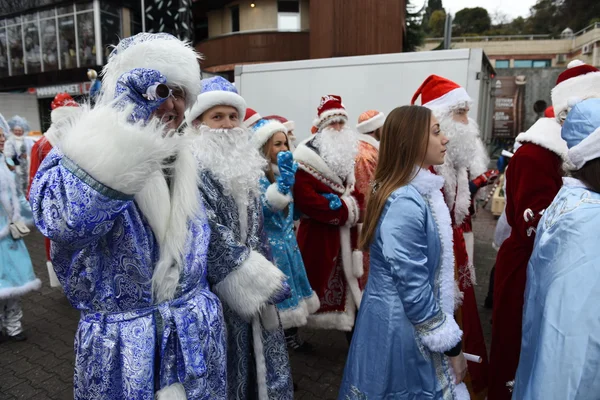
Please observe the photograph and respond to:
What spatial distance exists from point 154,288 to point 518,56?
43.1m

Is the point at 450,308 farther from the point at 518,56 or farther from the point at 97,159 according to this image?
the point at 518,56

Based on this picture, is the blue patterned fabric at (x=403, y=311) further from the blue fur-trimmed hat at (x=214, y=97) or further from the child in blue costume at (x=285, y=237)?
the child in blue costume at (x=285, y=237)

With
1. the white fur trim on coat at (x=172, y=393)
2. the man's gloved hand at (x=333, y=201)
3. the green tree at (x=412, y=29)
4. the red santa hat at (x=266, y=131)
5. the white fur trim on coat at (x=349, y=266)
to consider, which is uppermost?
the green tree at (x=412, y=29)

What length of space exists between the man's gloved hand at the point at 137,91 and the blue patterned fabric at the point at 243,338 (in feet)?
2.13

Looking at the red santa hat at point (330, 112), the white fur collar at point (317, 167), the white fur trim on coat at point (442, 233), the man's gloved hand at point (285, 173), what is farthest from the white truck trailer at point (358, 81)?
the white fur trim on coat at point (442, 233)

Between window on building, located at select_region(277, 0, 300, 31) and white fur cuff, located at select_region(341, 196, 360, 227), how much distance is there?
655 inches

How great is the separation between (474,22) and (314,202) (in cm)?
5103

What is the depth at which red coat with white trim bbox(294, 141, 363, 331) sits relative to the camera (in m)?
3.72

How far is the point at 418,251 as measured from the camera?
1.79 metres

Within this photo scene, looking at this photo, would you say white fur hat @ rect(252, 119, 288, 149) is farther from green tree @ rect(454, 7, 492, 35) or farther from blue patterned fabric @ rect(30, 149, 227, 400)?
green tree @ rect(454, 7, 492, 35)

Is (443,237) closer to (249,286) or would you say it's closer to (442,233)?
(442,233)

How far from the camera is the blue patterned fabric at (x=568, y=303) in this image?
1139mm

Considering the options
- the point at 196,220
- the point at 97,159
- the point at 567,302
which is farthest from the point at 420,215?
the point at 97,159

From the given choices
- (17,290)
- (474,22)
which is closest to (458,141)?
(17,290)
